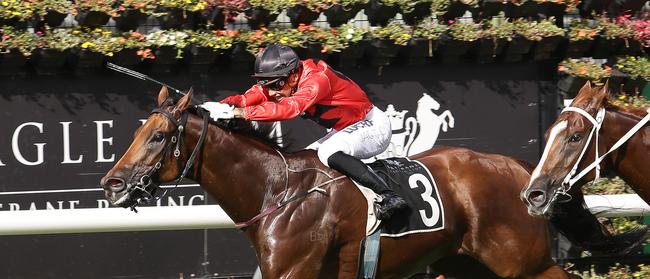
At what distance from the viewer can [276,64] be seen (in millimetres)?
5699

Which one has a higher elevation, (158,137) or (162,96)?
(162,96)

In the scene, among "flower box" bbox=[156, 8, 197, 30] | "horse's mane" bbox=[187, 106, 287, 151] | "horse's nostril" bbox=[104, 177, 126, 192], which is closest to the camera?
"horse's nostril" bbox=[104, 177, 126, 192]

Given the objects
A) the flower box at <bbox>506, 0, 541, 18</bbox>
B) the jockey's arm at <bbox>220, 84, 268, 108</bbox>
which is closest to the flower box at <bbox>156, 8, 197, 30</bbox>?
the jockey's arm at <bbox>220, 84, 268, 108</bbox>

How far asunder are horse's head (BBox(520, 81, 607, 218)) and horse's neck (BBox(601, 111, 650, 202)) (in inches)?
3.1

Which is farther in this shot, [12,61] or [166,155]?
[12,61]

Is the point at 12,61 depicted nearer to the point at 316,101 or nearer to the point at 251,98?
the point at 251,98

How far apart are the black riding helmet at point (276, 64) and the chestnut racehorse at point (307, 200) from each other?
0.94ft

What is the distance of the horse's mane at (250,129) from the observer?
5680 millimetres

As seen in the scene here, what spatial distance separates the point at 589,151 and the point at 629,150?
19cm

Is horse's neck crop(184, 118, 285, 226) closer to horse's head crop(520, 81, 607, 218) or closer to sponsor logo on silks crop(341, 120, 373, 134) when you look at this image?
sponsor logo on silks crop(341, 120, 373, 134)

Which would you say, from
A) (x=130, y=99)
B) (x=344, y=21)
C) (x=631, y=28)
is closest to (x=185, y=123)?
(x=130, y=99)

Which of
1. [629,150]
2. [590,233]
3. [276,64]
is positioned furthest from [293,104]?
[590,233]

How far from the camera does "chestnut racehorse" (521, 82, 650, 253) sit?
5203 millimetres

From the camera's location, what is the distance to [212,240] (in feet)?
23.8
